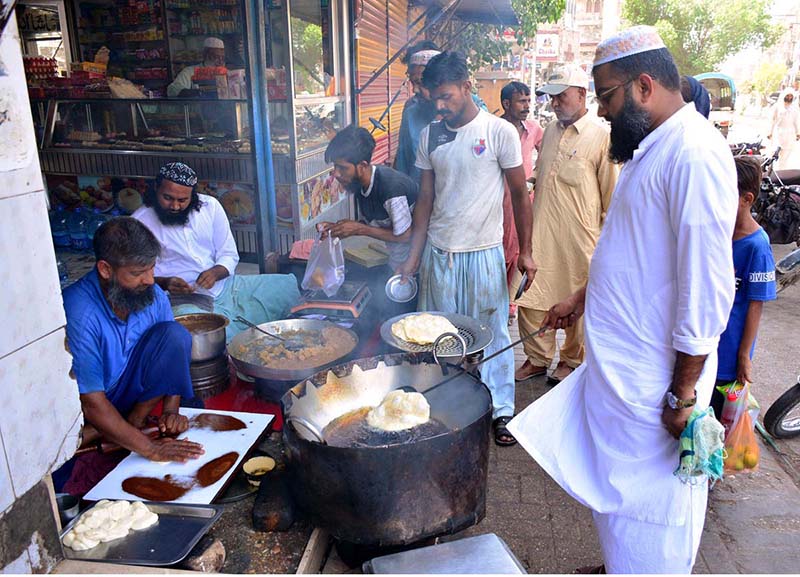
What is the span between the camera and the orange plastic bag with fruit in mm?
3066

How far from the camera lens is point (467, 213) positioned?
3.70 m

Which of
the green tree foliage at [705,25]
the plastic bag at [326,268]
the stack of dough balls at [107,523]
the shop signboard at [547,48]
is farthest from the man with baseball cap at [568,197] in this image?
the shop signboard at [547,48]

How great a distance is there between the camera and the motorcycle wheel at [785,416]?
12.4 ft

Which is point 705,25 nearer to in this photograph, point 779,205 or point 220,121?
point 779,205

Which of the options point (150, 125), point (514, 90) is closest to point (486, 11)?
point (514, 90)

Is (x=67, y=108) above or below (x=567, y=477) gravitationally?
above

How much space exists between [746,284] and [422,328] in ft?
5.75

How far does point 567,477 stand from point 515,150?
2021mm

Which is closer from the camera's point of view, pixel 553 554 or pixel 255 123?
pixel 553 554

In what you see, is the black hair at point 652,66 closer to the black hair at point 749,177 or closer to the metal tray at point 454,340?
the black hair at point 749,177

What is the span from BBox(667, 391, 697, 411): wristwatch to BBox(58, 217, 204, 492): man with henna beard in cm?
206

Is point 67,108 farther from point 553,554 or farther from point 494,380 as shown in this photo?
point 553,554

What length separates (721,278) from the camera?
1.82 meters

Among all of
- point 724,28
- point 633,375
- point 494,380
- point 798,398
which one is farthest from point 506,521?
point 724,28
